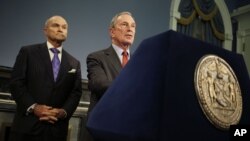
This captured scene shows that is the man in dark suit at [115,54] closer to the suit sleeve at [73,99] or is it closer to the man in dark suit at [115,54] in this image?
the man in dark suit at [115,54]

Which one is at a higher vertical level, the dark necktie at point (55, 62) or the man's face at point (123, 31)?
the man's face at point (123, 31)

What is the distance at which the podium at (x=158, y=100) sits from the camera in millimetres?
497

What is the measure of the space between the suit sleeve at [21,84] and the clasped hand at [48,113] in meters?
0.06

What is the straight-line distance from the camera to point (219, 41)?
473cm

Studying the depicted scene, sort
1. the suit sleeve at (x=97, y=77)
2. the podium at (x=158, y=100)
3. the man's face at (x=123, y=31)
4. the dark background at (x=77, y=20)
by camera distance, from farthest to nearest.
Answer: the dark background at (x=77, y=20) → the man's face at (x=123, y=31) → the suit sleeve at (x=97, y=77) → the podium at (x=158, y=100)

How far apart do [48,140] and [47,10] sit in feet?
4.99

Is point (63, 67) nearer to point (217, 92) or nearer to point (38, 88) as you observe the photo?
point (38, 88)

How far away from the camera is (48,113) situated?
1933mm

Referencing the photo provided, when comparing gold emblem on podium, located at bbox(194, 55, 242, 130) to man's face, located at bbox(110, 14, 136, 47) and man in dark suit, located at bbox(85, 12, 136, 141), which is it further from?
man's face, located at bbox(110, 14, 136, 47)

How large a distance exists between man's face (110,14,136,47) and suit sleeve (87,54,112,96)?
160 mm

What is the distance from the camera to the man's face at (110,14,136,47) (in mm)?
1536

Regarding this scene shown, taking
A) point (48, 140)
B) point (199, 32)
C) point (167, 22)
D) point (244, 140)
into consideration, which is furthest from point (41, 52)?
point (199, 32)

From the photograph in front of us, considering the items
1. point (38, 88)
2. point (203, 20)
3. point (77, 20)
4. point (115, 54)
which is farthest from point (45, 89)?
point (203, 20)

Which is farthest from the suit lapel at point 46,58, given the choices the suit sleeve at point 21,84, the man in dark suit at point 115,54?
the man in dark suit at point 115,54
